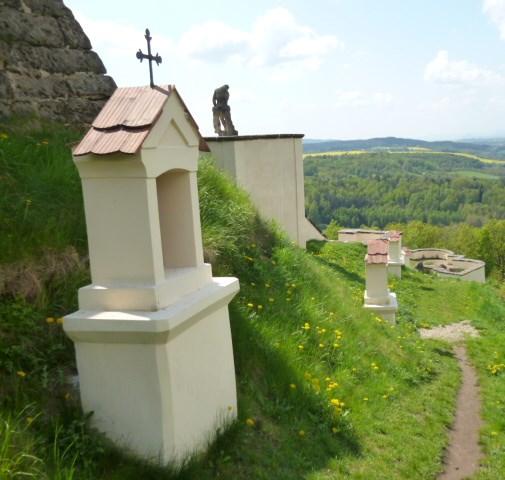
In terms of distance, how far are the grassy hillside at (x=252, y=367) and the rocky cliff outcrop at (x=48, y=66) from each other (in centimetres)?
65

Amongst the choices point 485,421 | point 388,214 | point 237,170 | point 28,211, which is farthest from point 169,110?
point 388,214

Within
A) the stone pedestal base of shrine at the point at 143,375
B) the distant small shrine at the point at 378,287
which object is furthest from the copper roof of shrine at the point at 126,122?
the distant small shrine at the point at 378,287

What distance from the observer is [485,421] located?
5.98m

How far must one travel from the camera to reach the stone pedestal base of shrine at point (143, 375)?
3145 mm

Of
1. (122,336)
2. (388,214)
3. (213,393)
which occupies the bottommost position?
(388,214)

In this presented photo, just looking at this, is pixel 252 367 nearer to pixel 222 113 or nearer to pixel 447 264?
pixel 222 113

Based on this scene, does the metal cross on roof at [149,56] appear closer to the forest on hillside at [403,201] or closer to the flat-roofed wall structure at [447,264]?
the flat-roofed wall structure at [447,264]

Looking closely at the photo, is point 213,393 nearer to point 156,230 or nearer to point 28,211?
point 156,230

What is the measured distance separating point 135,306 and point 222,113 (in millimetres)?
10501

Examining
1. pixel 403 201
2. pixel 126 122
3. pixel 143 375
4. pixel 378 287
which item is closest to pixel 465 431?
pixel 143 375

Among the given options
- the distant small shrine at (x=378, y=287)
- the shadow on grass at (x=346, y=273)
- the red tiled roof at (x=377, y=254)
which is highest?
the red tiled roof at (x=377, y=254)

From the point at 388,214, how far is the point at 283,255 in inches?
4361

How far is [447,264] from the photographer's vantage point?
111 ft

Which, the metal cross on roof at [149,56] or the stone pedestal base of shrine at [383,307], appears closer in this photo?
the metal cross on roof at [149,56]
